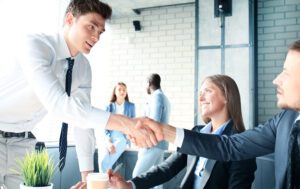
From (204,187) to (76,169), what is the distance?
2560mm

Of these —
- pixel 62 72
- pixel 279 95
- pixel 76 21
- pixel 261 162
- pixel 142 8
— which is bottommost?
pixel 261 162

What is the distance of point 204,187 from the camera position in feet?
5.41

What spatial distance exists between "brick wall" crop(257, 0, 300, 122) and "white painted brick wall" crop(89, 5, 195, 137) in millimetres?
1122

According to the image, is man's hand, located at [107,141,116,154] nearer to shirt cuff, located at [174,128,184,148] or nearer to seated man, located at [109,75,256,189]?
seated man, located at [109,75,256,189]

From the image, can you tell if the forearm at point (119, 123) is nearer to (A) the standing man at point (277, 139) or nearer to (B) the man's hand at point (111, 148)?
(A) the standing man at point (277, 139)

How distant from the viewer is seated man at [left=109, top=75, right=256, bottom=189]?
1.66 metres

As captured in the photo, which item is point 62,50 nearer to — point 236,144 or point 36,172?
point 36,172

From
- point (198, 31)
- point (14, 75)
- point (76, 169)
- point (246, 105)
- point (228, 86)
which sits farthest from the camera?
point (198, 31)

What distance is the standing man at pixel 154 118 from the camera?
3.74 metres

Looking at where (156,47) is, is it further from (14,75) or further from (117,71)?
(14,75)

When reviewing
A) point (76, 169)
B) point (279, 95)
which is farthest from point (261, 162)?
point (76, 169)

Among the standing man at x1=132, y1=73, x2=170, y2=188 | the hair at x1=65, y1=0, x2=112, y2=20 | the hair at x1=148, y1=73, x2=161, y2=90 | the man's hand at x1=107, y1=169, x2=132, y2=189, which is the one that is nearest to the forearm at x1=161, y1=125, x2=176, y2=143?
the man's hand at x1=107, y1=169, x2=132, y2=189

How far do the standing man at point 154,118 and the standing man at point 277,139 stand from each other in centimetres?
210

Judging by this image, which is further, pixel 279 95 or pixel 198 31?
pixel 198 31
